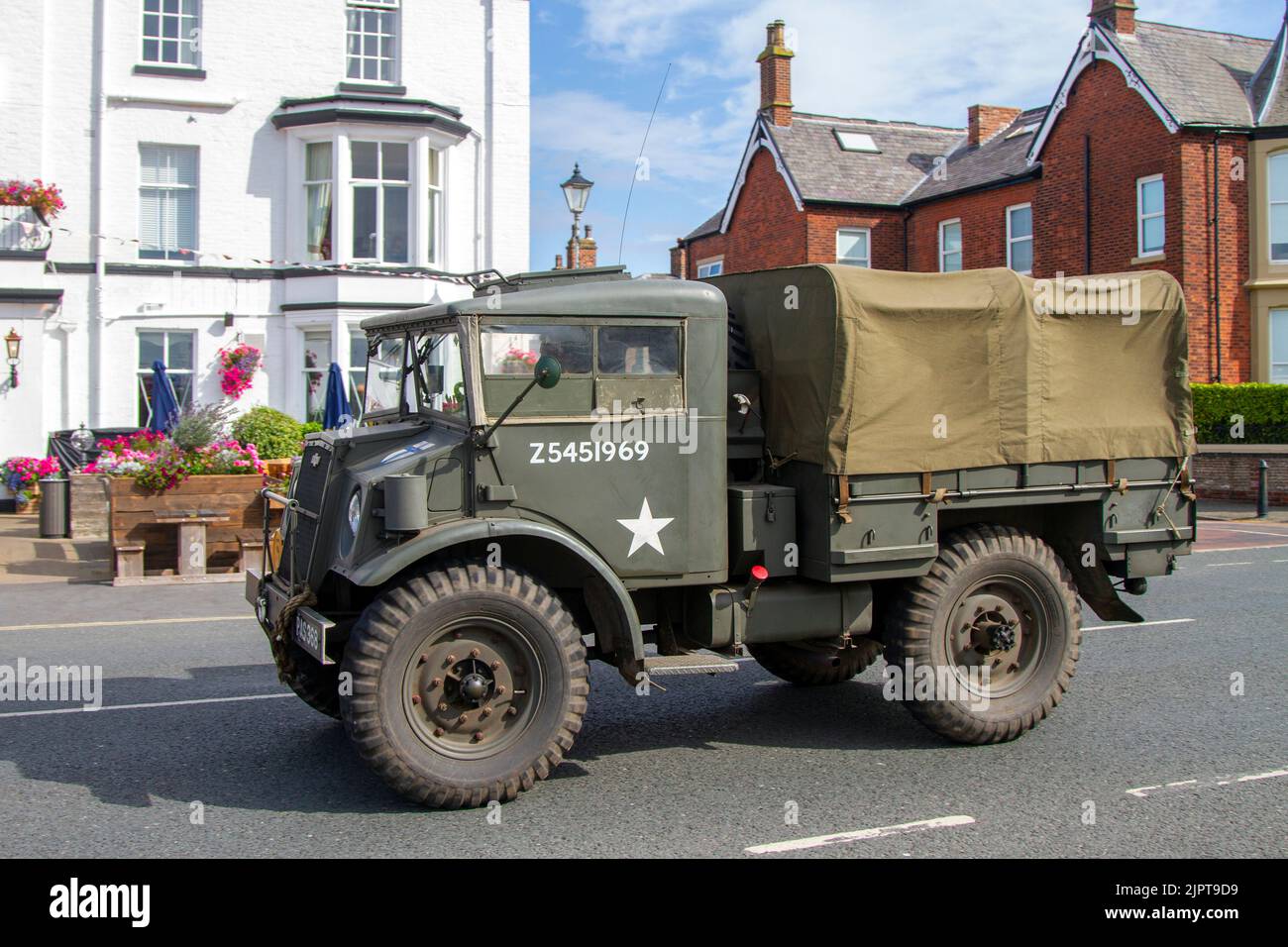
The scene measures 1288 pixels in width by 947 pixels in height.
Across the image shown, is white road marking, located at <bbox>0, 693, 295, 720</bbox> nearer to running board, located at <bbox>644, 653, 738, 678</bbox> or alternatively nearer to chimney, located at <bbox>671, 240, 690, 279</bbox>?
running board, located at <bbox>644, 653, 738, 678</bbox>

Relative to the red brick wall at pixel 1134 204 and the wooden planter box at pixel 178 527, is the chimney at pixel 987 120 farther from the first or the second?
the wooden planter box at pixel 178 527

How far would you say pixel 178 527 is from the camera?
42.1ft

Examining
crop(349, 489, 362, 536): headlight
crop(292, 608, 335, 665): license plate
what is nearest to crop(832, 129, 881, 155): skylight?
crop(349, 489, 362, 536): headlight

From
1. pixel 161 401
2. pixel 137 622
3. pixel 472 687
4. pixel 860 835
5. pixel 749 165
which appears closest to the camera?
pixel 860 835

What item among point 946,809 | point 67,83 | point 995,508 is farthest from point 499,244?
point 946,809

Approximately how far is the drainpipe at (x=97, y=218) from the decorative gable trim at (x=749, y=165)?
A: 17.4 metres

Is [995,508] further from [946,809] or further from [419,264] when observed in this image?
[419,264]

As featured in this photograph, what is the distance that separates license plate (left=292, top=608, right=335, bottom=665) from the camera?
5.17 meters

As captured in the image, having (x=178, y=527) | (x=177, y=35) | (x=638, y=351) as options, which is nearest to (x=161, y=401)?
(x=178, y=527)

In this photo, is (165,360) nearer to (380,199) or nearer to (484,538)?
(380,199)

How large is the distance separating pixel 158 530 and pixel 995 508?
9925mm

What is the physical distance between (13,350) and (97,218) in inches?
108

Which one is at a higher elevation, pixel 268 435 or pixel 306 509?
pixel 268 435

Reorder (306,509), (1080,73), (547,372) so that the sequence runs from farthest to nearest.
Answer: (1080,73), (306,509), (547,372)
